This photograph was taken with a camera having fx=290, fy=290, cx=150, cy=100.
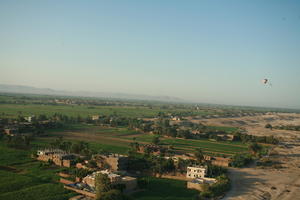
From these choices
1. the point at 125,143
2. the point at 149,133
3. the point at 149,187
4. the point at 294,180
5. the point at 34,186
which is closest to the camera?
the point at 34,186

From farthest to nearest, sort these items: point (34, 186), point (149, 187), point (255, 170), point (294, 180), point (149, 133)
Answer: point (149, 133), point (255, 170), point (294, 180), point (149, 187), point (34, 186)

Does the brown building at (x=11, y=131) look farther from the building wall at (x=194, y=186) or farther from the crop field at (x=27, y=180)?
the building wall at (x=194, y=186)

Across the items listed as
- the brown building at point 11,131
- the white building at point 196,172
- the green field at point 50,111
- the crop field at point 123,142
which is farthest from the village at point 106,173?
the green field at point 50,111

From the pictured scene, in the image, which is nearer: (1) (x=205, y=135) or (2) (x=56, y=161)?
(2) (x=56, y=161)

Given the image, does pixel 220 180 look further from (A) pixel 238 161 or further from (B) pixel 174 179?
(A) pixel 238 161

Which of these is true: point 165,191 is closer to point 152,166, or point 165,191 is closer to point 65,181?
point 152,166

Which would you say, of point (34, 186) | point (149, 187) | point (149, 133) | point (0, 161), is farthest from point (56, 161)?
point (149, 133)
